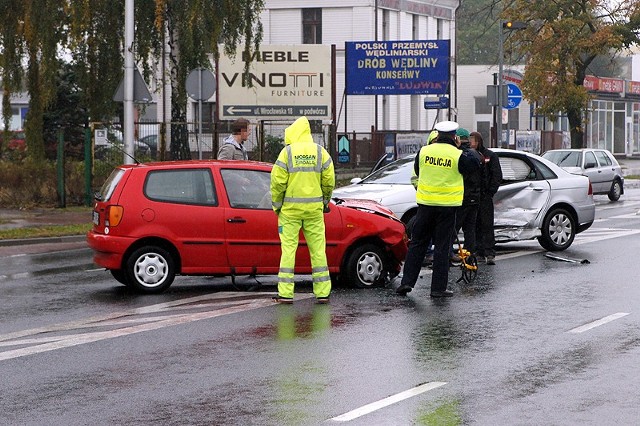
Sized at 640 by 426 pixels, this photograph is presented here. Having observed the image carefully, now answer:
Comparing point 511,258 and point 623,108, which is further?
point 623,108

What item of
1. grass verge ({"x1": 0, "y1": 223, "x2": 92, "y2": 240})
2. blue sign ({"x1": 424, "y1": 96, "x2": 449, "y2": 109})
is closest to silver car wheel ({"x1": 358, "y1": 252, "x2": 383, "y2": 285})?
grass verge ({"x1": 0, "y1": 223, "x2": 92, "y2": 240})

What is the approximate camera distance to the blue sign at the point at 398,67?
3912 centimetres

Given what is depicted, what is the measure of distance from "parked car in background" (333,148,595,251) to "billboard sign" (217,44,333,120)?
21.6 metres

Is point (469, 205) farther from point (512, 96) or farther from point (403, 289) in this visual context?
point (512, 96)

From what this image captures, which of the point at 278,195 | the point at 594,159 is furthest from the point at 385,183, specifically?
the point at 594,159

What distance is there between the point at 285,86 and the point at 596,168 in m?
10.9

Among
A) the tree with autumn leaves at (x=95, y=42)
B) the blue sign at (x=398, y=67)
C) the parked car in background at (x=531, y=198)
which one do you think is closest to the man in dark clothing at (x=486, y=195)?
the parked car in background at (x=531, y=198)

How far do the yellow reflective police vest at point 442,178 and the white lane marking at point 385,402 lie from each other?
15.1 feet

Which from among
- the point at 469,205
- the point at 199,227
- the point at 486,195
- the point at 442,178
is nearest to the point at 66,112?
the point at 486,195

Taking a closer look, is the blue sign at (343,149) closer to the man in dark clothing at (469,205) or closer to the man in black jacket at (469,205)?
the man in black jacket at (469,205)

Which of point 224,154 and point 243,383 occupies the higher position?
point 224,154

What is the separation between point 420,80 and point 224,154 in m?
23.5

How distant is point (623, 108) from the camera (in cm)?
8019

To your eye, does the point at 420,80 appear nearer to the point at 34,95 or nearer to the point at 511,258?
the point at 34,95
